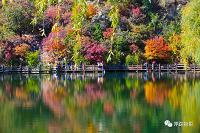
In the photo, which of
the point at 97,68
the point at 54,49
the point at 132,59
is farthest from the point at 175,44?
the point at 54,49

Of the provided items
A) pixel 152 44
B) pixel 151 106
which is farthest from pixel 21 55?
pixel 151 106

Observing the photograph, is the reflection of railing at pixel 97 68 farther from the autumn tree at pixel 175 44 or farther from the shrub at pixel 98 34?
the shrub at pixel 98 34

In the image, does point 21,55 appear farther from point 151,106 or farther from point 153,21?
point 151,106

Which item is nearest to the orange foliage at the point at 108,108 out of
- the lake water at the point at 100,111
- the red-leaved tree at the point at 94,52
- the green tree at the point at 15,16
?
the lake water at the point at 100,111

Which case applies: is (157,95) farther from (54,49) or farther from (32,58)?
(54,49)

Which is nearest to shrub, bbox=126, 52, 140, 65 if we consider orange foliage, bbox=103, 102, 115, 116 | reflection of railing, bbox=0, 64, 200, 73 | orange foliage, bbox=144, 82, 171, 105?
reflection of railing, bbox=0, 64, 200, 73

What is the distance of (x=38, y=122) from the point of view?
12852 mm

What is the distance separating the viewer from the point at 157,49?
4403 cm

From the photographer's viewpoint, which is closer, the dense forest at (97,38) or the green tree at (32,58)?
the green tree at (32,58)

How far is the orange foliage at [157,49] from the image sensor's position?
4394 centimetres

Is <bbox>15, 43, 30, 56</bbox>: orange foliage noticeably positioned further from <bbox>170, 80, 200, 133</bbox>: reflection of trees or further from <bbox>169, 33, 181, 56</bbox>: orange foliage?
<bbox>170, 80, 200, 133</bbox>: reflection of trees

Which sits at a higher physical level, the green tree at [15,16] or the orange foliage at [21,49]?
the green tree at [15,16]

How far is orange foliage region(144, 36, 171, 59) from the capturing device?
43.9 m

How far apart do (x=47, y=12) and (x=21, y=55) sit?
827 centimetres
